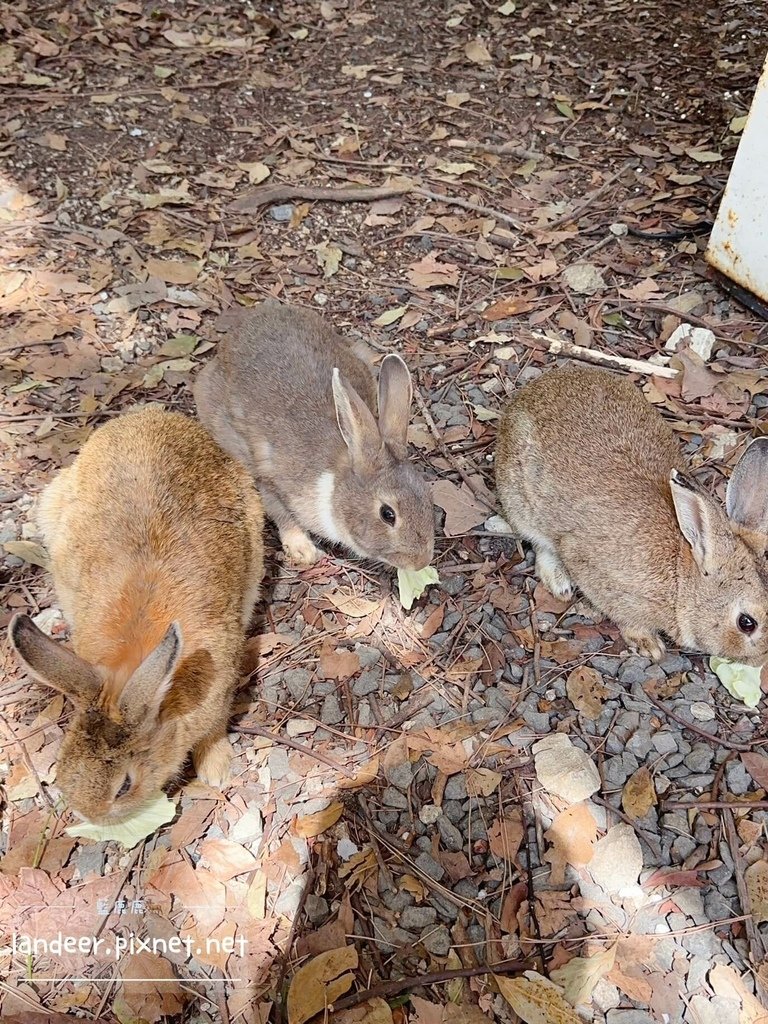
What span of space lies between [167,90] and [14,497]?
4519mm

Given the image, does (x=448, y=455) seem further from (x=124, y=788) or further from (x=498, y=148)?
(x=498, y=148)

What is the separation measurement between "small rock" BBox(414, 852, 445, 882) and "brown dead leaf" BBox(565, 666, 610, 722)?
1006 mm

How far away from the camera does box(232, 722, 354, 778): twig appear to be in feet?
12.5

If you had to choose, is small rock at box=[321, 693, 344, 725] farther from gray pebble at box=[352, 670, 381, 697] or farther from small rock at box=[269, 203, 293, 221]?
small rock at box=[269, 203, 293, 221]

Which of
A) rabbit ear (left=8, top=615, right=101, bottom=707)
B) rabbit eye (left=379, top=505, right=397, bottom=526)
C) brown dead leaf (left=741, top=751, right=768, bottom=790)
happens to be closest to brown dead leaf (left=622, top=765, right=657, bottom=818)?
brown dead leaf (left=741, top=751, right=768, bottom=790)

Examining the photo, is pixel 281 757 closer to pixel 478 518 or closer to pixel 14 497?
pixel 478 518

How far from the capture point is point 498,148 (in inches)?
278

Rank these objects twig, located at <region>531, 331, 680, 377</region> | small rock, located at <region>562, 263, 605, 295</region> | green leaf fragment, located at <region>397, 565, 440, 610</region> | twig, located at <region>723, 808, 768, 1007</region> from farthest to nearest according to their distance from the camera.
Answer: small rock, located at <region>562, 263, 605, 295</region>
twig, located at <region>531, 331, 680, 377</region>
green leaf fragment, located at <region>397, 565, 440, 610</region>
twig, located at <region>723, 808, 768, 1007</region>

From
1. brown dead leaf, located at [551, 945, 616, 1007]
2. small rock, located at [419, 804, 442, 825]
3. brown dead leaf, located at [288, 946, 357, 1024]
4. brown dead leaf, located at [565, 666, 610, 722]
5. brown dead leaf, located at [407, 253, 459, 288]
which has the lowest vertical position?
brown dead leaf, located at [288, 946, 357, 1024]

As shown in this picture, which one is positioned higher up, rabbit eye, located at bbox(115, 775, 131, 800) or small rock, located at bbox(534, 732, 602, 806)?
rabbit eye, located at bbox(115, 775, 131, 800)

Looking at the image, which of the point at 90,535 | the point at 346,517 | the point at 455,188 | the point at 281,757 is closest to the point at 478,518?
the point at 346,517

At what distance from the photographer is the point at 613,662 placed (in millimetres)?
4188

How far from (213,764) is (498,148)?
18.4 feet

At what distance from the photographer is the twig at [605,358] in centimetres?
537
